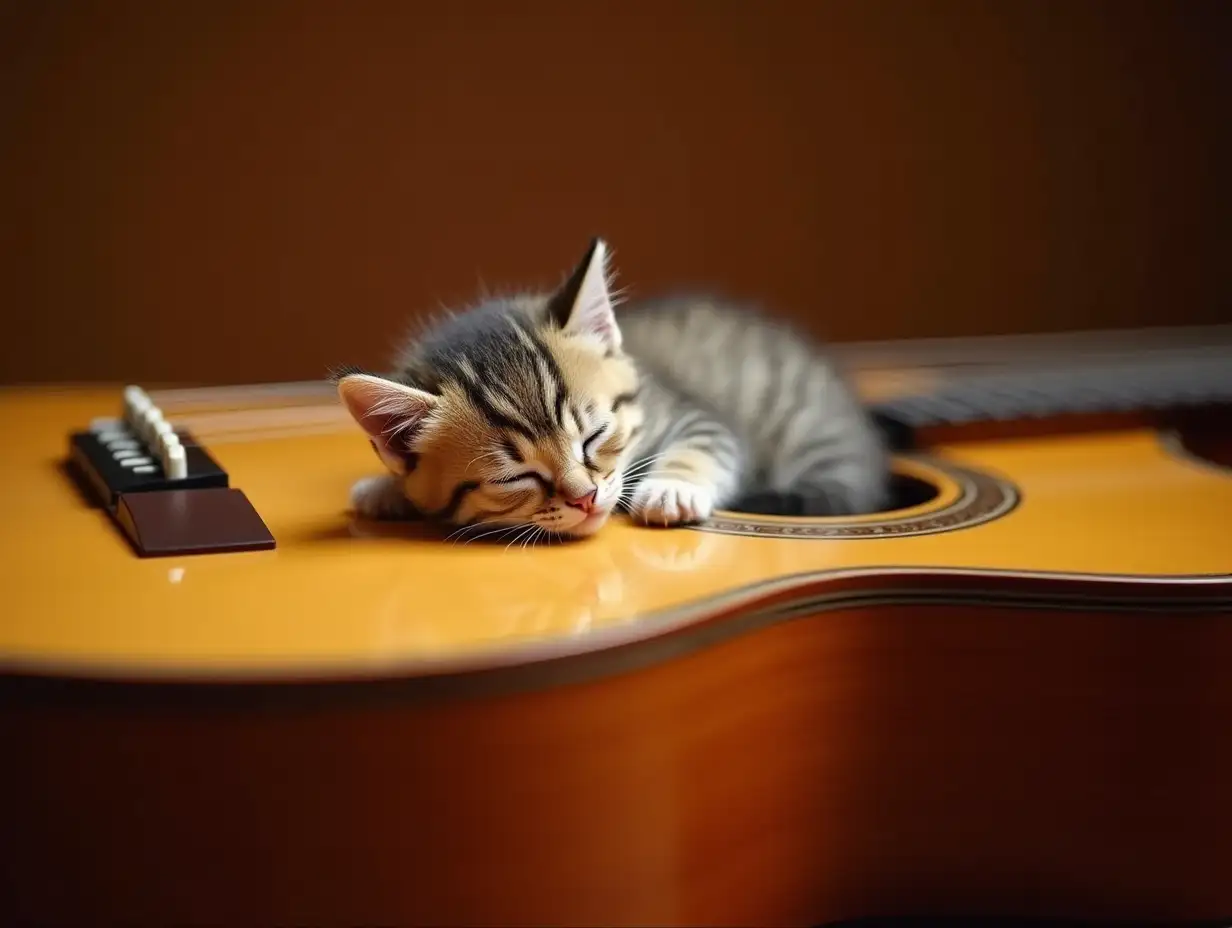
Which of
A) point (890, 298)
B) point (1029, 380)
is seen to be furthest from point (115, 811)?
point (890, 298)

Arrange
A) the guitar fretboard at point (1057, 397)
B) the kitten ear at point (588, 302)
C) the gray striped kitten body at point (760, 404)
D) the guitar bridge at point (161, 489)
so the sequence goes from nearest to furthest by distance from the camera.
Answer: the guitar bridge at point (161, 489) → the kitten ear at point (588, 302) → the gray striped kitten body at point (760, 404) → the guitar fretboard at point (1057, 397)

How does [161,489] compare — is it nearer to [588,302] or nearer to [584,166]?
[588,302]

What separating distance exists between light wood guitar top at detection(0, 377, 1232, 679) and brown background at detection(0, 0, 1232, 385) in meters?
0.38

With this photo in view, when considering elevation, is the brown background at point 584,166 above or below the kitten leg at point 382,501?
above

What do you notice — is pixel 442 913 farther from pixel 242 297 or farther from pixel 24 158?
pixel 24 158

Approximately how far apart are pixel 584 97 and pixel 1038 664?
1.07m

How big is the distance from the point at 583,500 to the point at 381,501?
0.20 metres

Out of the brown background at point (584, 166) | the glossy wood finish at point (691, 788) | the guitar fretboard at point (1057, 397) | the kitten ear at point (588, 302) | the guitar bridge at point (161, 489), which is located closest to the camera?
the glossy wood finish at point (691, 788)

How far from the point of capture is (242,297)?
1.59 meters

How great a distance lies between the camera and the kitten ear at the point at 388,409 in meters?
0.94

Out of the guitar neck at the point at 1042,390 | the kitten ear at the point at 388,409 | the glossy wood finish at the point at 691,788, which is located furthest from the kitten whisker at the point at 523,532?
the guitar neck at the point at 1042,390

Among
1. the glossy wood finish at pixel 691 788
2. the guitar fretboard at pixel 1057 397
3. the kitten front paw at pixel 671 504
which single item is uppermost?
the guitar fretboard at pixel 1057 397

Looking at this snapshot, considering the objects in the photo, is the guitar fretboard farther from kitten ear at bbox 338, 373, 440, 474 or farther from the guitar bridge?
the guitar bridge

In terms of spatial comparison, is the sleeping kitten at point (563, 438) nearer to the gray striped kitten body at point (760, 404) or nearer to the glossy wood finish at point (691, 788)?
the gray striped kitten body at point (760, 404)
